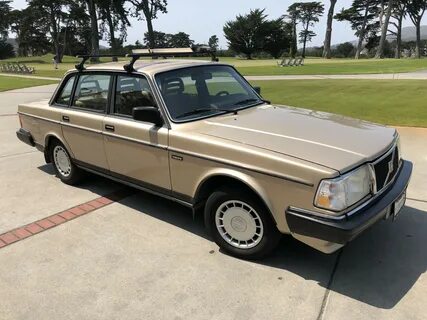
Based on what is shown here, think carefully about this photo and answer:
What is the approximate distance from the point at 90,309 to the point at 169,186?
1.44m

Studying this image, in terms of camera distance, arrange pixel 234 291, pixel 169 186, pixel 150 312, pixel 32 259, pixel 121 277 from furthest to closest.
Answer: pixel 169 186, pixel 32 259, pixel 121 277, pixel 234 291, pixel 150 312

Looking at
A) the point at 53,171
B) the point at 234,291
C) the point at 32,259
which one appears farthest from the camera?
the point at 53,171

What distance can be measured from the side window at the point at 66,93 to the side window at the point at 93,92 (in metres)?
0.15

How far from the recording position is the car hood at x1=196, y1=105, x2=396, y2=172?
335 centimetres

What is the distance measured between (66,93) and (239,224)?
10.4 feet

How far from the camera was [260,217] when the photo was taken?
3.61 metres

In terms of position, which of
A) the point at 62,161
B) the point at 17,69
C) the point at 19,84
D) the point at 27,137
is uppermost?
the point at 27,137

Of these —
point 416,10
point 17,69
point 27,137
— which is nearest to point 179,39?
point 416,10

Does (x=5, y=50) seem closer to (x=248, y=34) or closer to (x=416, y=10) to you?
(x=248, y=34)

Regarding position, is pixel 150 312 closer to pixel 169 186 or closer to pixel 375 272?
pixel 169 186

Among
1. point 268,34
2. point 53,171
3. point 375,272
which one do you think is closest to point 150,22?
point 268,34

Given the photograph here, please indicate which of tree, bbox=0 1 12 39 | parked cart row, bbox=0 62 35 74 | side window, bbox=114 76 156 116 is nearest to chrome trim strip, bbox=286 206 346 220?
side window, bbox=114 76 156 116

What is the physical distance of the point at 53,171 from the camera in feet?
21.7

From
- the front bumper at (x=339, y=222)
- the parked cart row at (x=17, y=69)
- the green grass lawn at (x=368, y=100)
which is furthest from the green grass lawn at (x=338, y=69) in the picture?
the front bumper at (x=339, y=222)
